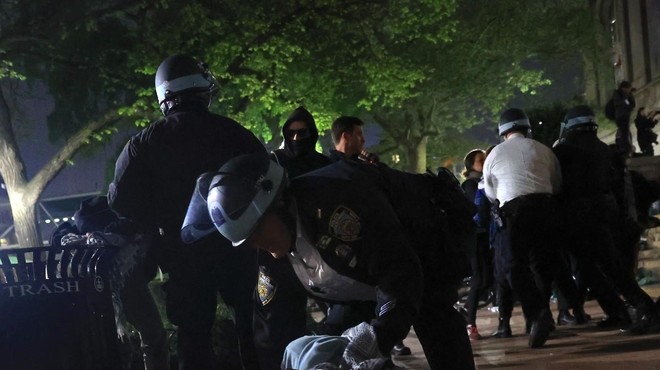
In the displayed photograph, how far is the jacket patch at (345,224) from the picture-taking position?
2930 mm

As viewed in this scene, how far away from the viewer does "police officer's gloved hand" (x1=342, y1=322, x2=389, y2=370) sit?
2715 millimetres

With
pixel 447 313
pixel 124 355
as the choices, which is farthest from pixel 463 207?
pixel 124 355

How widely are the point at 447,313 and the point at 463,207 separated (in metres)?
0.44

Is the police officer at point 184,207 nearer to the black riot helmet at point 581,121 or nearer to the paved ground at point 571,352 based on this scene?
the paved ground at point 571,352

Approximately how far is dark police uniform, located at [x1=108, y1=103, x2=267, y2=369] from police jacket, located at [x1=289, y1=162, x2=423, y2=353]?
1.59 m

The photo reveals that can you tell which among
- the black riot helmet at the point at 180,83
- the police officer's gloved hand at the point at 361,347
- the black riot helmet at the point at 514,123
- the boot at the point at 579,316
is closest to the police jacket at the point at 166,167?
the black riot helmet at the point at 180,83

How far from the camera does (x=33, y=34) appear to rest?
1638cm

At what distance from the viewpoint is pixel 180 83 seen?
4.81 m

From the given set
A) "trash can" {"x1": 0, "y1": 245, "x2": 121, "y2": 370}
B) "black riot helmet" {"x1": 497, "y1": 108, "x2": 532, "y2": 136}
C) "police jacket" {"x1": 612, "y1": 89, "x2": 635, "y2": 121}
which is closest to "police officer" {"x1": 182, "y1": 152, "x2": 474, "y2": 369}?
"trash can" {"x1": 0, "y1": 245, "x2": 121, "y2": 370}

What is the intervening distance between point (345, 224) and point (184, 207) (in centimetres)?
187

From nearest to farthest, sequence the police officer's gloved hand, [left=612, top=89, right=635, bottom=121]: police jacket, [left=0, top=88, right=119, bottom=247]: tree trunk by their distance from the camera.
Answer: the police officer's gloved hand, [left=612, top=89, right=635, bottom=121]: police jacket, [left=0, top=88, right=119, bottom=247]: tree trunk

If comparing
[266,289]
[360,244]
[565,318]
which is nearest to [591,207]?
[565,318]

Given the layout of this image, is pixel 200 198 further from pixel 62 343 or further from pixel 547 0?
pixel 547 0

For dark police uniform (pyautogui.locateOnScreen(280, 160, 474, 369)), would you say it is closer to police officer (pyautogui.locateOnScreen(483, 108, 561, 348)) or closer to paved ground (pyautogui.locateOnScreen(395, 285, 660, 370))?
paved ground (pyautogui.locateOnScreen(395, 285, 660, 370))
